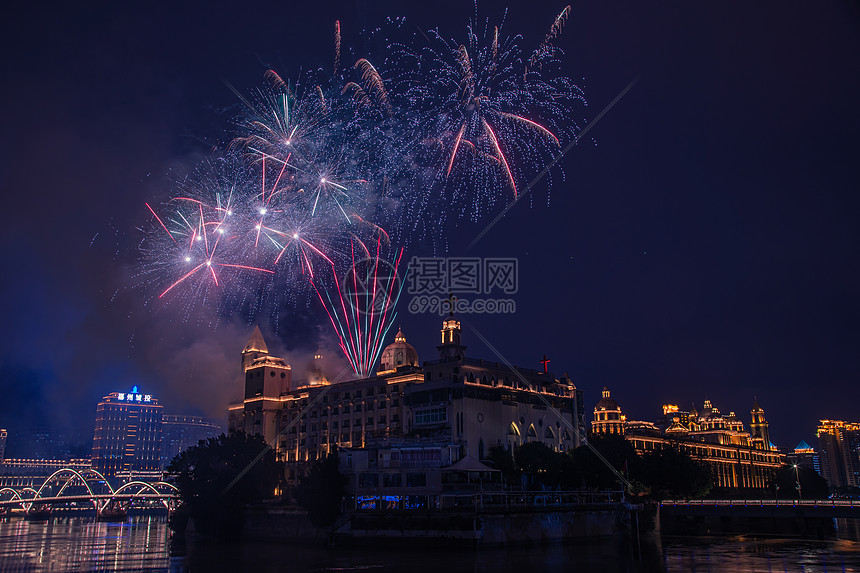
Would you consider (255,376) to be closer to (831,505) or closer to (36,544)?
(36,544)

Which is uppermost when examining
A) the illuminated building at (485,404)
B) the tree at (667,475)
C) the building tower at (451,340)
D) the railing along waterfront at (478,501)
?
the building tower at (451,340)

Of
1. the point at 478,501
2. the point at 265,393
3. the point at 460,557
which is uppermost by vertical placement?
the point at 265,393

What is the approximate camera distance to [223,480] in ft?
346

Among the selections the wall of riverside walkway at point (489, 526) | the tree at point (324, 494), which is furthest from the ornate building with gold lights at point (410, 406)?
the wall of riverside walkway at point (489, 526)

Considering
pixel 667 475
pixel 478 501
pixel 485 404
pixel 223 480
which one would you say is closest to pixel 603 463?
pixel 667 475

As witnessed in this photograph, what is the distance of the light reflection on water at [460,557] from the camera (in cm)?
6300

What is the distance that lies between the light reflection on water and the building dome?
5359cm

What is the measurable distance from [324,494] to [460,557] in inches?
995

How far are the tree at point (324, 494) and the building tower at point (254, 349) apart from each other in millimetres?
69907

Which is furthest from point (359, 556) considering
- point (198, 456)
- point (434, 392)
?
point (198, 456)

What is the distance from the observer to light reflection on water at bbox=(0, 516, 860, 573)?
207ft

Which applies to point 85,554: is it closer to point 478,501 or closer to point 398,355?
point 478,501

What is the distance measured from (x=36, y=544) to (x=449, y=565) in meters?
73.9

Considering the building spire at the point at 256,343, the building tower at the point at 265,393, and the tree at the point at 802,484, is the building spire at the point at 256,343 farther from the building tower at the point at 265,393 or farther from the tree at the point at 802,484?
the tree at the point at 802,484
